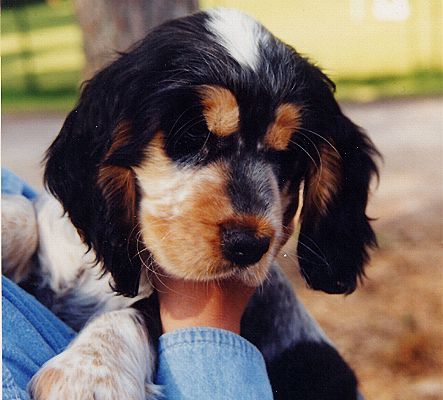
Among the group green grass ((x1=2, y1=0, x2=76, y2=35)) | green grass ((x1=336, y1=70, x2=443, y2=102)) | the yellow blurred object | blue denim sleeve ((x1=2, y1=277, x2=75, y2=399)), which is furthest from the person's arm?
green grass ((x1=336, y1=70, x2=443, y2=102))

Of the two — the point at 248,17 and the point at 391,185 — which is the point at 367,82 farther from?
the point at 248,17

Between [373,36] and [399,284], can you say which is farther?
[373,36]

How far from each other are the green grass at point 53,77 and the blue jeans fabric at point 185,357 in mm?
10180

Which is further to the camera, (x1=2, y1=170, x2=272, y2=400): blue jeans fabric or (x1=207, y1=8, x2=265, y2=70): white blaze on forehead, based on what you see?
(x1=207, y1=8, x2=265, y2=70): white blaze on forehead

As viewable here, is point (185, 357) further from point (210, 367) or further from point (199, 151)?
point (199, 151)

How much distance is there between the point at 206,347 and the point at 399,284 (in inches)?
193

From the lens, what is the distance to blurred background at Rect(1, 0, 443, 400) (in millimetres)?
4965

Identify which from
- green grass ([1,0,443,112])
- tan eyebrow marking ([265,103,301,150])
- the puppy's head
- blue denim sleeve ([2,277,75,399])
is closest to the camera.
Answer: blue denim sleeve ([2,277,75,399])

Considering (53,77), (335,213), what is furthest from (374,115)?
(335,213)

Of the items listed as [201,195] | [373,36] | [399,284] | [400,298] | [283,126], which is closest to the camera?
[201,195]

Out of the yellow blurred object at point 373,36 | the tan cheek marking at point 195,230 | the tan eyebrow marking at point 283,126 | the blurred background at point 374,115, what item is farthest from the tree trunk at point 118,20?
the tan cheek marking at point 195,230

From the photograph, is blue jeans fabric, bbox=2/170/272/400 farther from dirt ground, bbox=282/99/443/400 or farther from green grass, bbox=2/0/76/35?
green grass, bbox=2/0/76/35

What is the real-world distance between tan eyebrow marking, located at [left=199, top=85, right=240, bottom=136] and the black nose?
0.98 ft

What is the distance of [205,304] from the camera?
2303 millimetres
